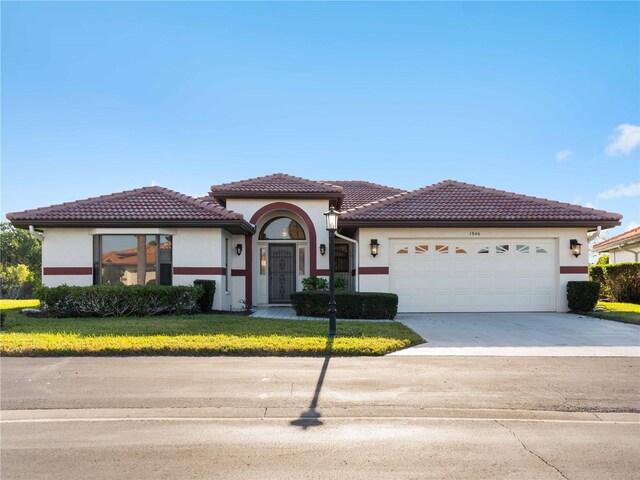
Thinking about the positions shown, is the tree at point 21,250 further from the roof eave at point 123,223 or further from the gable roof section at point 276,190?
the gable roof section at point 276,190

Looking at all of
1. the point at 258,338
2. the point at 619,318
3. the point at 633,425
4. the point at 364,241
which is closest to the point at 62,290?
the point at 258,338

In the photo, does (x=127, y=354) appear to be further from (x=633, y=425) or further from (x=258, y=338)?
(x=633, y=425)

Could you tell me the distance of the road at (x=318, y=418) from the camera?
4.04 metres

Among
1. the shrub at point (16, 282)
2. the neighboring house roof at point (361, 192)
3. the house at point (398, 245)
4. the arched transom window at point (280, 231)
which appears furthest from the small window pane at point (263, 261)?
the shrub at point (16, 282)

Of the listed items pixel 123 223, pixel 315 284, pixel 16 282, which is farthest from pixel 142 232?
pixel 16 282

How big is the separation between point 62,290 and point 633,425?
44.7ft

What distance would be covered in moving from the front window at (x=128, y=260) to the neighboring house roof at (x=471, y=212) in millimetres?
6259

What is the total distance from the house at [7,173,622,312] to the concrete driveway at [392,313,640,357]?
1090 millimetres

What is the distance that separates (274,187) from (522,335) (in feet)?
33.1

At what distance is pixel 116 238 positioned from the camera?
14.6 m

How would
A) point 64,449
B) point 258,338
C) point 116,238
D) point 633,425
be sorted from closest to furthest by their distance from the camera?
point 64,449, point 633,425, point 258,338, point 116,238

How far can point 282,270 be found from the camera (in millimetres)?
17688

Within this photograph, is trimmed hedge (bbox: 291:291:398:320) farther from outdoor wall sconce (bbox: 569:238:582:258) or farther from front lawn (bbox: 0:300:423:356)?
outdoor wall sconce (bbox: 569:238:582:258)

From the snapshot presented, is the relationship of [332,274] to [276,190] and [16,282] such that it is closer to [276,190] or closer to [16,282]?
[276,190]
